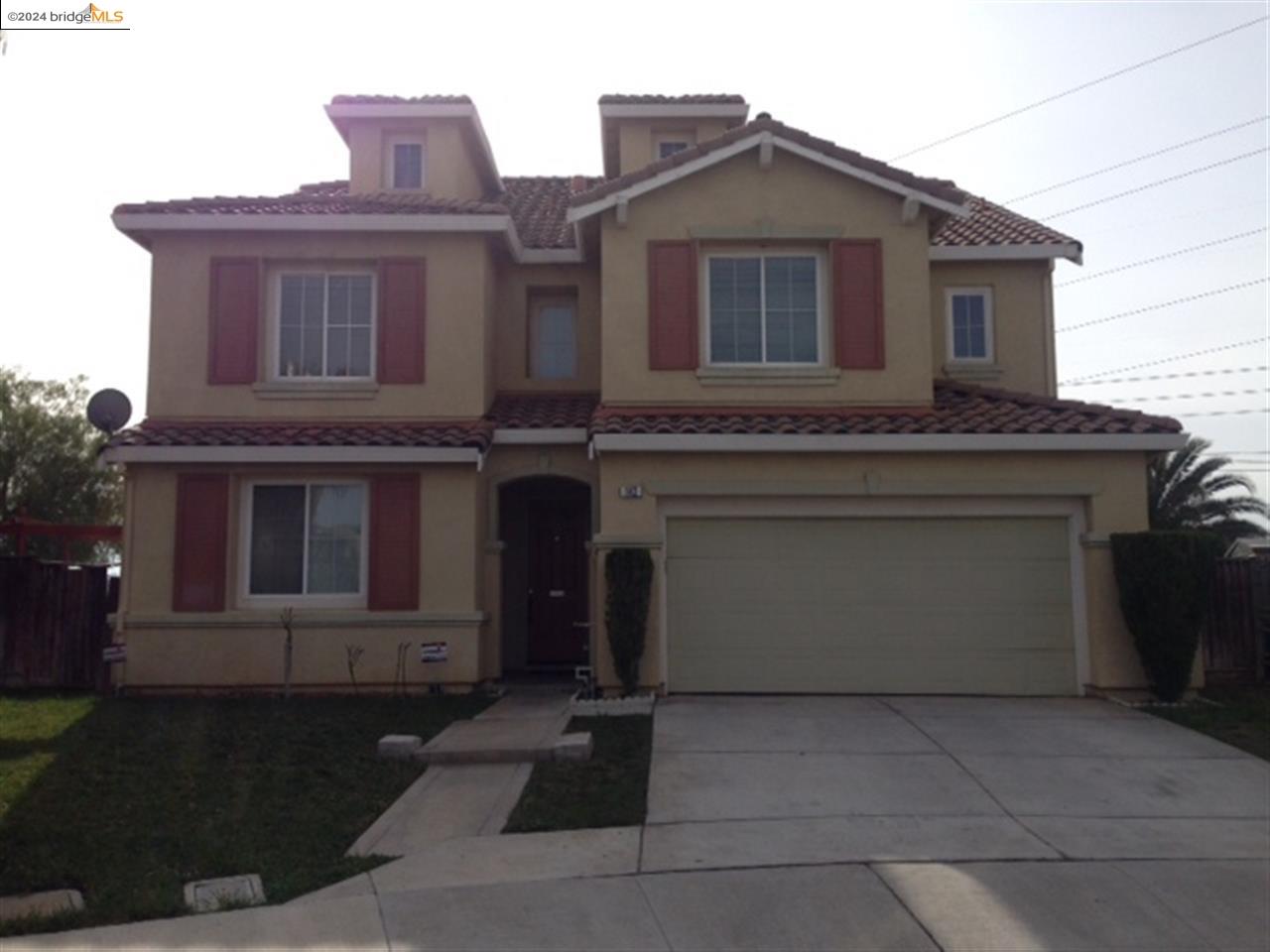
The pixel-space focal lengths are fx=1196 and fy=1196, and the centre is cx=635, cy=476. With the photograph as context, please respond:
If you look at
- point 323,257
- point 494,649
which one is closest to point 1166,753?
point 494,649

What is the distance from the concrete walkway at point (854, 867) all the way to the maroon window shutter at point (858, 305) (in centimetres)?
549

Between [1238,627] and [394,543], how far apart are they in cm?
1097

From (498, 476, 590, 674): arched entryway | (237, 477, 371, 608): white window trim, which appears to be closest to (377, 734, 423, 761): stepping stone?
(237, 477, 371, 608): white window trim

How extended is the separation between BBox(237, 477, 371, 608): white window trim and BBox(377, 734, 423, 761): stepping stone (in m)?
4.32

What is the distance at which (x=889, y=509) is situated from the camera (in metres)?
Result: 14.0

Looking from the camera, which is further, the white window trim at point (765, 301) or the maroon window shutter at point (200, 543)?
the white window trim at point (765, 301)

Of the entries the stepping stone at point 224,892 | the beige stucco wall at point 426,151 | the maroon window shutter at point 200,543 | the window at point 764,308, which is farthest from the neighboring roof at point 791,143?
the stepping stone at point 224,892

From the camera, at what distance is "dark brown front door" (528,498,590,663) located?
55.2 ft

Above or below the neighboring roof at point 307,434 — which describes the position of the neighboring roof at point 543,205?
above

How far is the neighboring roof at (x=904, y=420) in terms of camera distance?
1376 centimetres

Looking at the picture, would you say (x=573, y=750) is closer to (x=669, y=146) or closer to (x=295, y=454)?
(x=295, y=454)

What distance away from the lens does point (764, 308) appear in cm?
1512

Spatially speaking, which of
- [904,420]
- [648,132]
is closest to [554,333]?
[648,132]

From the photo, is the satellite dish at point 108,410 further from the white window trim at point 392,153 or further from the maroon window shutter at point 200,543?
the white window trim at point 392,153
